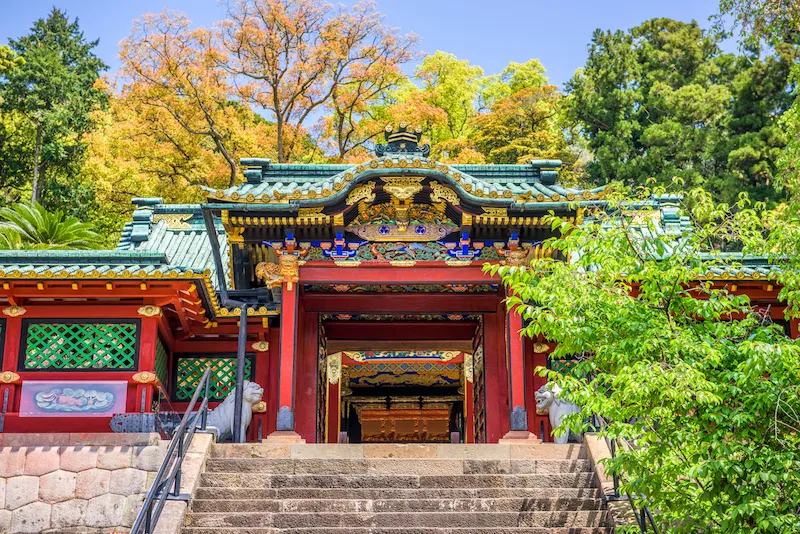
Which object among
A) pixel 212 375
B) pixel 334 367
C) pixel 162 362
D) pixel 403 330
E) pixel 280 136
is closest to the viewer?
pixel 162 362

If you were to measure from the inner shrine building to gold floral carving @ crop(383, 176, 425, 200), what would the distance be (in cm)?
3

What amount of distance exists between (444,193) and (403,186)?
0.57 m

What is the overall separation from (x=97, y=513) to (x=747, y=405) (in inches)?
250

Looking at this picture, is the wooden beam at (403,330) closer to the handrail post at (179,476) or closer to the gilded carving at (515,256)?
the gilded carving at (515,256)

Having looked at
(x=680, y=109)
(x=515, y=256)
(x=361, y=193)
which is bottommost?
(x=515, y=256)

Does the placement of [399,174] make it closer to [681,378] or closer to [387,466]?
[387,466]

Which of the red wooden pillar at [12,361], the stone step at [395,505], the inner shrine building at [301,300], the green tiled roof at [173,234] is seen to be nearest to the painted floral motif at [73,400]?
the inner shrine building at [301,300]

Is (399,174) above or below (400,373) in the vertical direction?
above

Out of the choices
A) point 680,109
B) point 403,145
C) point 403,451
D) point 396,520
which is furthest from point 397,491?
point 680,109

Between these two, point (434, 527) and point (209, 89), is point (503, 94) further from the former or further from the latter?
point (434, 527)

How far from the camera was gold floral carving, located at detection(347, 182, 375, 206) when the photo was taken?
12.7 meters

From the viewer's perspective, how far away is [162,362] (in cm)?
1331

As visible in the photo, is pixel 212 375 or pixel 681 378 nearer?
pixel 681 378

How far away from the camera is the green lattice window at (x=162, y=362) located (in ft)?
41.9
